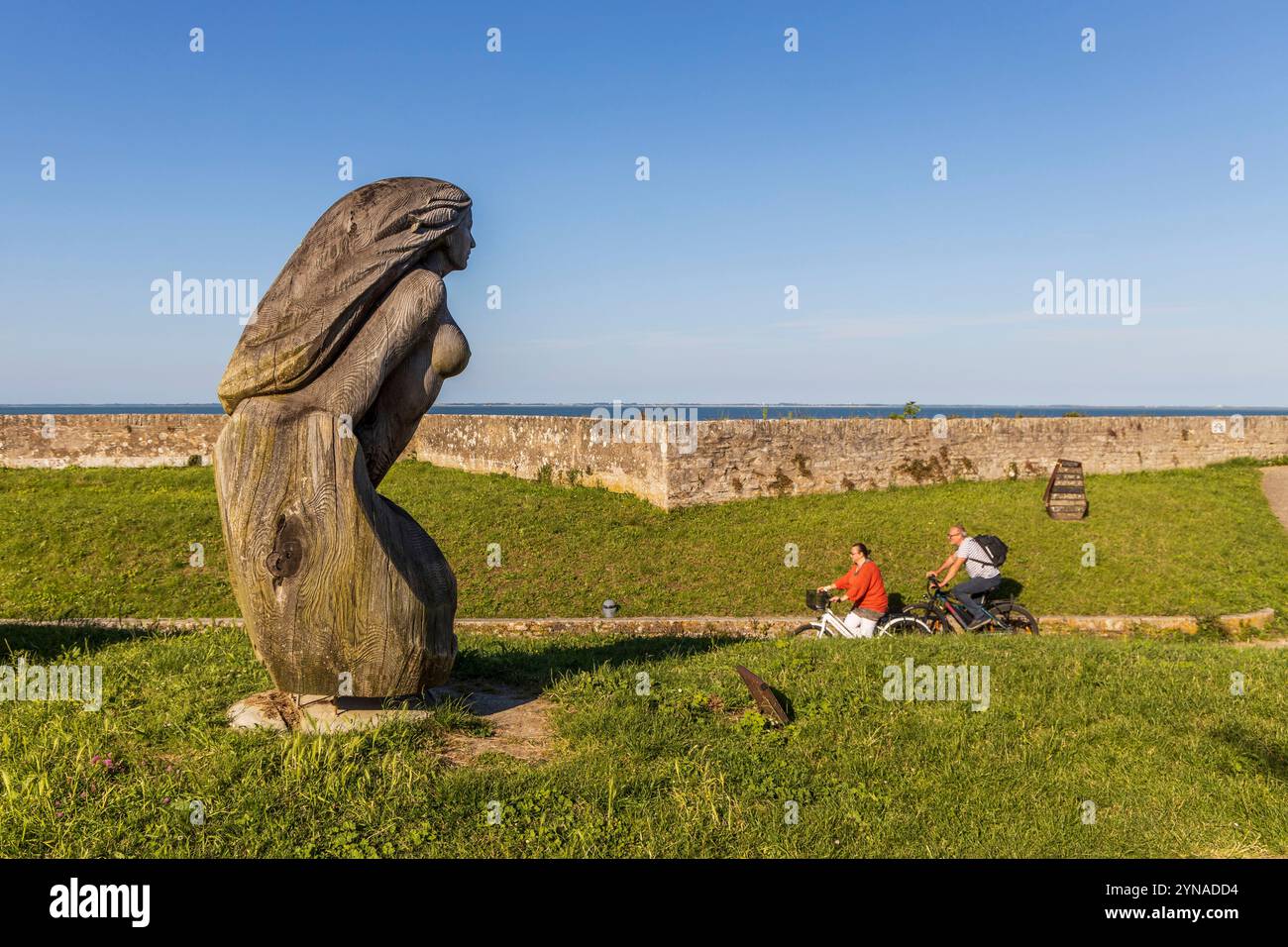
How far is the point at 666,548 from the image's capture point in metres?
13.2

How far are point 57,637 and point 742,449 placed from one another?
1088 centimetres

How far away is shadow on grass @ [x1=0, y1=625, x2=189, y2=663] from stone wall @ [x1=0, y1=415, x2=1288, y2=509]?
884 cm

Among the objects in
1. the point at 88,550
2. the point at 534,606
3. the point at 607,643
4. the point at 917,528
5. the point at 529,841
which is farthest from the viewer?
the point at 917,528

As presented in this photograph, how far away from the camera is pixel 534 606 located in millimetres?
11164

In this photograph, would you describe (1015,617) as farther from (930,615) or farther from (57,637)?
(57,637)

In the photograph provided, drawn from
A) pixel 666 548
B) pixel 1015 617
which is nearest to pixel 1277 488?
pixel 1015 617

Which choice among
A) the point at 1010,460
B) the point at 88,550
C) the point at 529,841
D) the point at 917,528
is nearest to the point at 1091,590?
the point at 917,528

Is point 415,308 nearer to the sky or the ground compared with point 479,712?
nearer to the sky

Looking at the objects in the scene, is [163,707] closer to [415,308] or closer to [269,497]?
[269,497]

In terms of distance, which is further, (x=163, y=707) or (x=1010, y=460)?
(x=1010, y=460)

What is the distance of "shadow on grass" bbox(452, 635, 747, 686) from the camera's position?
6078mm

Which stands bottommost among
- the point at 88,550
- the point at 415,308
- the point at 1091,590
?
the point at 1091,590

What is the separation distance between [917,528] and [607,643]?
8199mm

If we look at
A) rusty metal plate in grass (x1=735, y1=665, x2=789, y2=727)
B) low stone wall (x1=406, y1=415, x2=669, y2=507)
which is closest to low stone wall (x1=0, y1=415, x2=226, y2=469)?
low stone wall (x1=406, y1=415, x2=669, y2=507)
